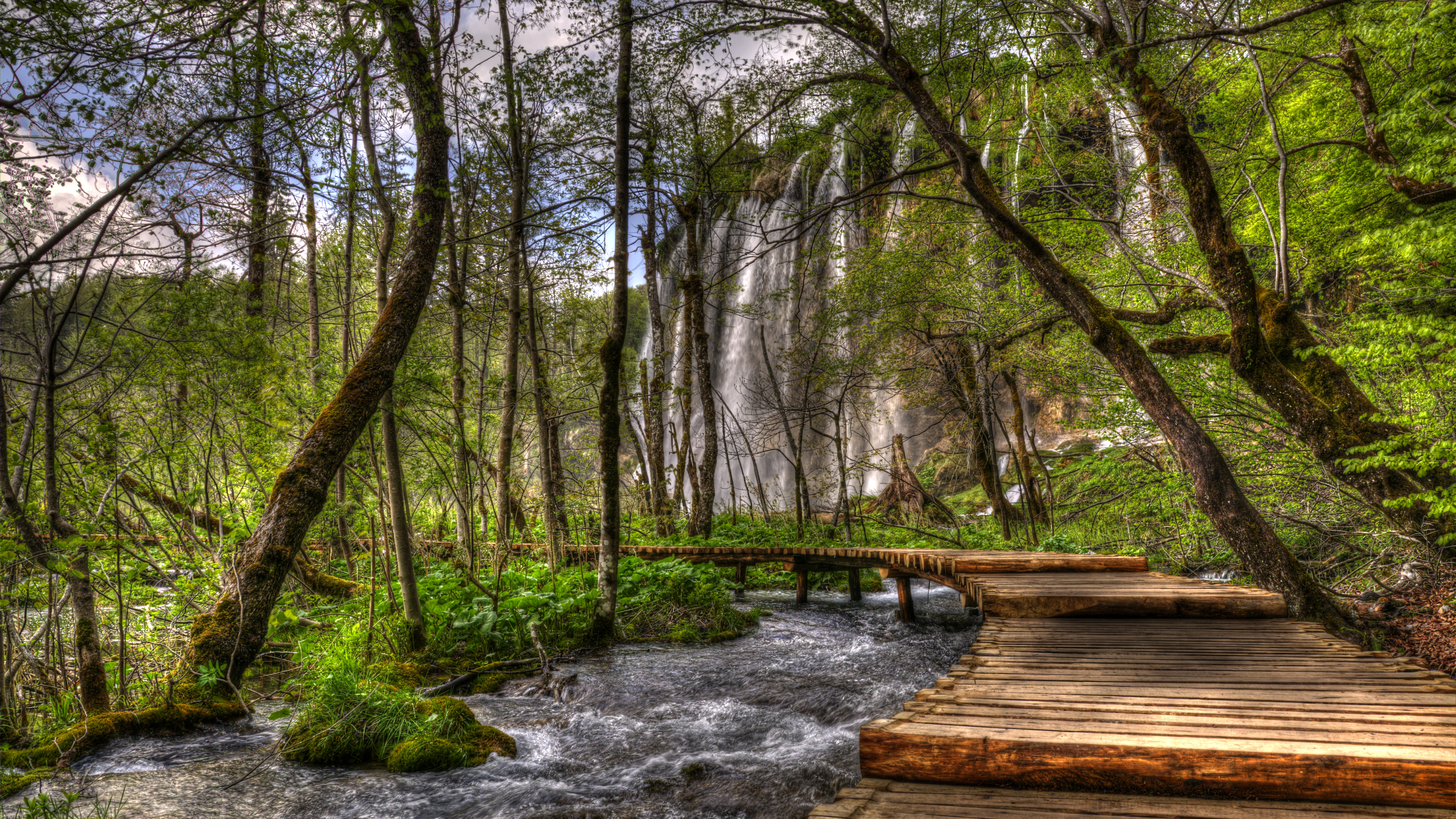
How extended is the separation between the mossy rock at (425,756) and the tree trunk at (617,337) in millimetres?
2783

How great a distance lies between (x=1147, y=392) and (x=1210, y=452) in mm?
638

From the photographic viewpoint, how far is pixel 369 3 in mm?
4664

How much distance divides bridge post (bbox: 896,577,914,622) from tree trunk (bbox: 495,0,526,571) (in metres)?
5.18

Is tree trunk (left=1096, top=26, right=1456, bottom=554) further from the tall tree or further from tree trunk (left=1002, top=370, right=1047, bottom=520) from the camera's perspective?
the tall tree

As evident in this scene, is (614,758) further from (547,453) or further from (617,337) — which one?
(547,453)

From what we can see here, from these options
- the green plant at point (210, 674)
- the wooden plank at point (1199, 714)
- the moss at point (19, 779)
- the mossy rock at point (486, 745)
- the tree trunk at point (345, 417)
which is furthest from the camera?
the tree trunk at point (345, 417)

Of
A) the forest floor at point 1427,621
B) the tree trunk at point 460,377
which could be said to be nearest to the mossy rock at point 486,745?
the tree trunk at point 460,377

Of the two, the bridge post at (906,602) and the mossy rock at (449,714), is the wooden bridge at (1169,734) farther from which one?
the bridge post at (906,602)

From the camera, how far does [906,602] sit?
8953 millimetres

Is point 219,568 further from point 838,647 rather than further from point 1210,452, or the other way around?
point 1210,452

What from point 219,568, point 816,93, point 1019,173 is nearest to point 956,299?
point 1019,173

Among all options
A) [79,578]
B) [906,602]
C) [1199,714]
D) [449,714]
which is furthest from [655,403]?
[1199,714]

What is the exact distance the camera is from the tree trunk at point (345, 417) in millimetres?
4582

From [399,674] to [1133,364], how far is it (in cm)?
683
